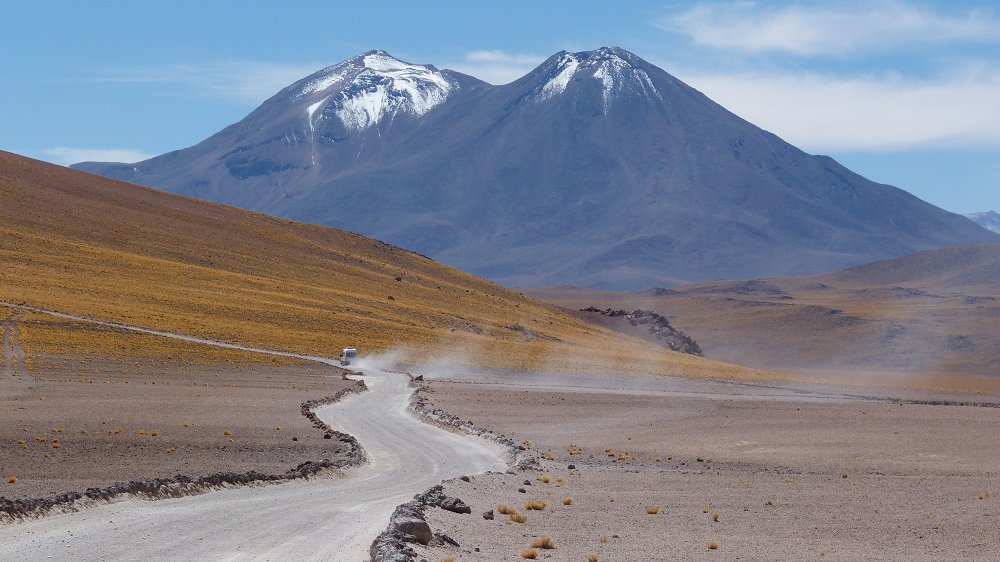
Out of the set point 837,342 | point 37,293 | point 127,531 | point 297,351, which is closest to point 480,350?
point 297,351

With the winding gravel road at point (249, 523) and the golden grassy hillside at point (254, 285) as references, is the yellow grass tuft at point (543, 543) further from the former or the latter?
the golden grassy hillside at point (254, 285)

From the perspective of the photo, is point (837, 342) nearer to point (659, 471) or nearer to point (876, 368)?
point (876, 368)

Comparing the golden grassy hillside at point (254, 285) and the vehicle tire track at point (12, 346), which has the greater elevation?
the golden grassy hillside at point (254, 285)

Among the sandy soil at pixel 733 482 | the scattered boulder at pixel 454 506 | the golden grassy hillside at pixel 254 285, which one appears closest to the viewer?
the sandy soil at pixel 733 482

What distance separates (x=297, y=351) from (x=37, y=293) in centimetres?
1699

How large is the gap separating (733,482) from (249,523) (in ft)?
42.3

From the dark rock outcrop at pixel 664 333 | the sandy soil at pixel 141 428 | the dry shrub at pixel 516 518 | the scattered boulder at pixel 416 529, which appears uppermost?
the dark rock outcrop at pixel 664 333

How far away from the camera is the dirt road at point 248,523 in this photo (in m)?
15.2

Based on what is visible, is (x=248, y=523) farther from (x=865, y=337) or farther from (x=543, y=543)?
(x=865, y=337)

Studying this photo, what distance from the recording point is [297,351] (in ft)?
208

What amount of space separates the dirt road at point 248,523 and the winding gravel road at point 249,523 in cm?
1

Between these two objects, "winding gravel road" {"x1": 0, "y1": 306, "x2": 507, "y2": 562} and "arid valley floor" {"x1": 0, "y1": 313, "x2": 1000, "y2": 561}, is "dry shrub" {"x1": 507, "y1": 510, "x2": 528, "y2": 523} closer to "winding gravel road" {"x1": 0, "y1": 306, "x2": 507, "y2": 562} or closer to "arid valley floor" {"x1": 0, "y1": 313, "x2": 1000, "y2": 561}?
"arid valley floor" {"x1": 0, "y1": 313, "x2": 1000, "y2": 561}

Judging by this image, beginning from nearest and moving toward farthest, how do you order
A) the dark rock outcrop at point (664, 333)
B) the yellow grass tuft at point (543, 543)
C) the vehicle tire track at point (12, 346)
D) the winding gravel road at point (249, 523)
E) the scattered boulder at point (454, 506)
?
the winding gravel road at point (249, 523), the yellow grass tuft at point (543, 543), the scattered boulder at point (454, 506), the vehicle tire track at point (12, 346), the dark rock outcrop at point (664, 333)

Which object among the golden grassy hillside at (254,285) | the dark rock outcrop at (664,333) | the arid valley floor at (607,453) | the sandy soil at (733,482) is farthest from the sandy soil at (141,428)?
the dark rock outcrop at (664,333)
